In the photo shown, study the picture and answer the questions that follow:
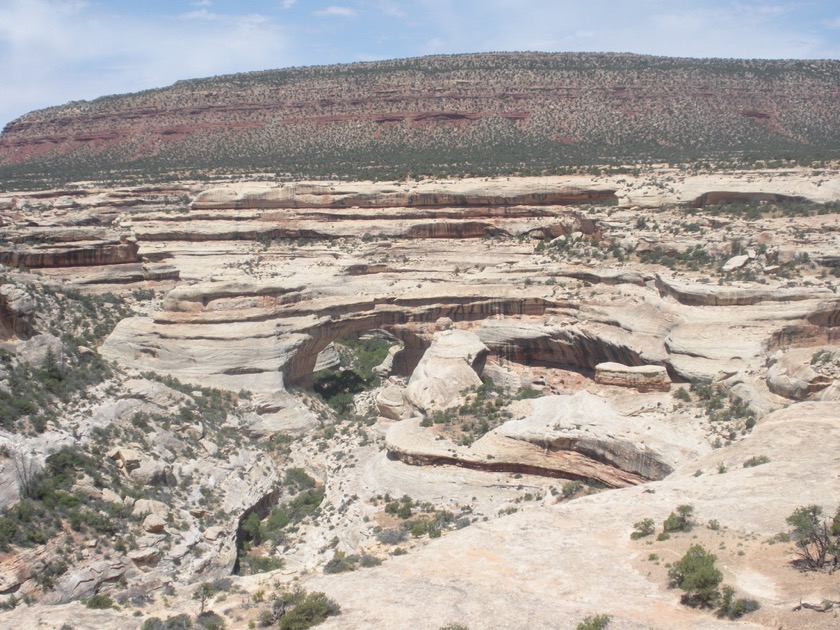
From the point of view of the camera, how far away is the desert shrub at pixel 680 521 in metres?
12.3

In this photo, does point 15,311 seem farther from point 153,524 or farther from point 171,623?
point 171,623

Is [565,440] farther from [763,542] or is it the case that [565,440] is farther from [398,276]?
[398,276]

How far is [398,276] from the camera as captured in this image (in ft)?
107

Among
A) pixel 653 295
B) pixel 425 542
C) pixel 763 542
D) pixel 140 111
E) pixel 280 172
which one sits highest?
pixel 140 111

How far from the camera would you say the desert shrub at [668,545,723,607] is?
10.1 meters

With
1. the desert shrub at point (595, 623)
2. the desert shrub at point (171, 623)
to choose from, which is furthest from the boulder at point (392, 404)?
the desert shrub at point (595, 623)

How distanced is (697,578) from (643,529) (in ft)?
7.18

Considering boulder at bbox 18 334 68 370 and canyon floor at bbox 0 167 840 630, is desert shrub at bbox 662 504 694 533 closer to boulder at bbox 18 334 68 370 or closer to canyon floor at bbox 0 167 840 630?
canyon floor at bbox 0 167 840 630

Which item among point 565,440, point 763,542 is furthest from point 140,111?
point 763,542

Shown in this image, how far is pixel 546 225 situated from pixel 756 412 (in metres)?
18.8

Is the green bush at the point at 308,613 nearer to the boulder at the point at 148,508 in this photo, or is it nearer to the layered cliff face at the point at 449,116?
the boulder at the point at 148,508

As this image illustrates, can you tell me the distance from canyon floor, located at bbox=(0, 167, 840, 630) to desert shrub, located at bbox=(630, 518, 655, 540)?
131mm

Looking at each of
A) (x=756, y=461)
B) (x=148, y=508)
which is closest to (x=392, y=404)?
(x=148, y=508)

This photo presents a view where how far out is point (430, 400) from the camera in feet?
80.9
